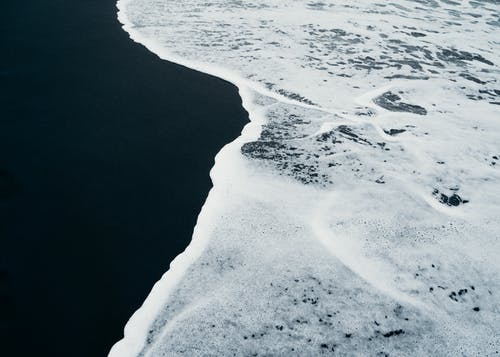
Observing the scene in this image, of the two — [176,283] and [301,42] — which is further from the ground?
[301,42]

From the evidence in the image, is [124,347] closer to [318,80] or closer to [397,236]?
[397,236]

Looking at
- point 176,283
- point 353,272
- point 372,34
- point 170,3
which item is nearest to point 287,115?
point 353,272

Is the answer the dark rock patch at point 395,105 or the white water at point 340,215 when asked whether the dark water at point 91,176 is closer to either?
the white water at point 340,215

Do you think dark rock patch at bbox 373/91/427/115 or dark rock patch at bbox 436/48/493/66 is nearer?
dark rock patch at bbox 373/91/427/115

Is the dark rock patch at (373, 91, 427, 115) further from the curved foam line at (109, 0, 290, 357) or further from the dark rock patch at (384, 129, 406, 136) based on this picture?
the curved foam line at (109, 0, 290, 357)

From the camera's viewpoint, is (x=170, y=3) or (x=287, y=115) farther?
(x=170, y=3)

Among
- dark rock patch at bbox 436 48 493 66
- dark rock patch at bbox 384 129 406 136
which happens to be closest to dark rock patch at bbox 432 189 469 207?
dark rock patch at bbox 384 129 406 136
